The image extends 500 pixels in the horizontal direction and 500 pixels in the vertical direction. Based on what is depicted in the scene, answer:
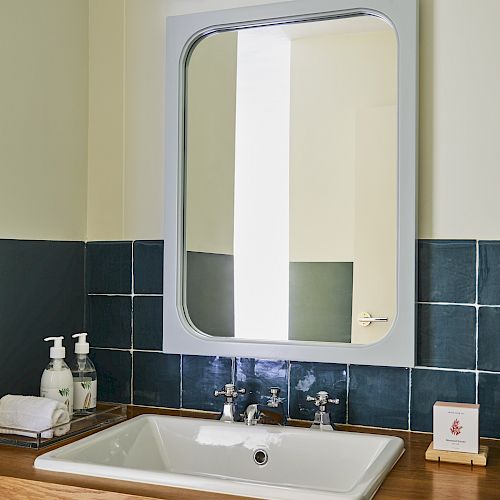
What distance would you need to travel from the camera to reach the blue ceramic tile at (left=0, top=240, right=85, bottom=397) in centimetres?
183

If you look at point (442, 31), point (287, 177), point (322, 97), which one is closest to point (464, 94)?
point (442, 31)

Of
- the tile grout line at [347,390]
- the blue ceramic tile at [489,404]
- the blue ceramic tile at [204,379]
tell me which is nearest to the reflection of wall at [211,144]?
the blue ceramic tile at [204,379]

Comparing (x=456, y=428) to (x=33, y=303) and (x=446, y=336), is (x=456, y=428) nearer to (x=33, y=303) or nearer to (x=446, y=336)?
(x=446, y=336)

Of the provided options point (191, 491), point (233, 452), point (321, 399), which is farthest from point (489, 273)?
point (191, 491)

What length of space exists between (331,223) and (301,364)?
336 mm

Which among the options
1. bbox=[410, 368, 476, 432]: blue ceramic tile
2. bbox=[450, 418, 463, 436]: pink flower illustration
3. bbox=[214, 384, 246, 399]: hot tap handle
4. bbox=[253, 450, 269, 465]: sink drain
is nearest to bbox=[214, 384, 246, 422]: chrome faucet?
bbox=[214, 384, 246, 399]: hot tap handle

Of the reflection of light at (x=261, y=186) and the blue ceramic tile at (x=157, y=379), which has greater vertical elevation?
the reflection of light at (x=261, y=186)

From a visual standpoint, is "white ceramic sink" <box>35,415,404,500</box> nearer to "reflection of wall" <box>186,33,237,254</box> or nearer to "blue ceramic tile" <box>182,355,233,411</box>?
"blue ceramic tile" <box>182,355,233,411</box>

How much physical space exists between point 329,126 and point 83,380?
0.83 meters

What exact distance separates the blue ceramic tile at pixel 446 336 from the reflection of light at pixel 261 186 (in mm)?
313

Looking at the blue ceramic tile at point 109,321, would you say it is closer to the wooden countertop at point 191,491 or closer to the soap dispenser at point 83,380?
the soap dispenser at point 83,380

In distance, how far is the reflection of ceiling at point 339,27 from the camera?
1.76 metres

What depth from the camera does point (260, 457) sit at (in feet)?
5.49

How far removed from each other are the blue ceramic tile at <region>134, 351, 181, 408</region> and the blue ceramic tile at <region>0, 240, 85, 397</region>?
0.20m
